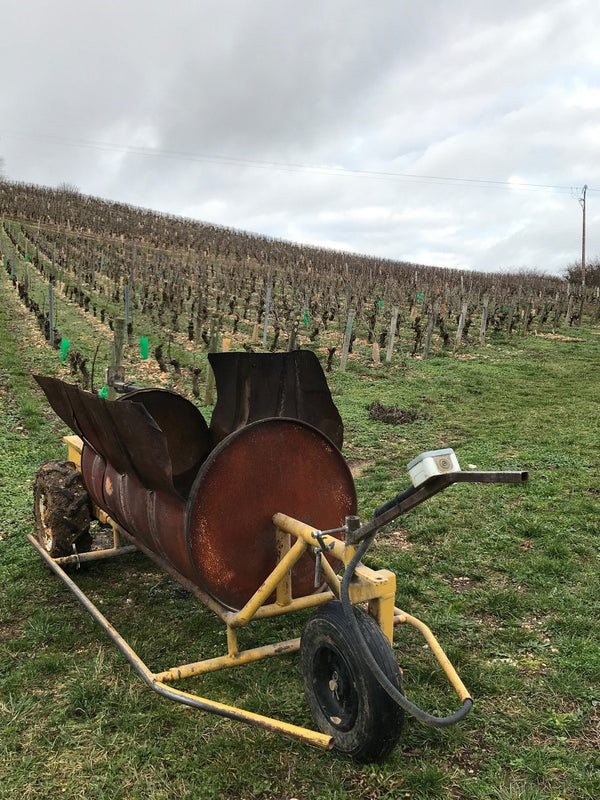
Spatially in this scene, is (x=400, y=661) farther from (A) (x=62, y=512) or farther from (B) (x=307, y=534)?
(A) (x=62, y=512)

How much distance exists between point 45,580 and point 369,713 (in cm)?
334

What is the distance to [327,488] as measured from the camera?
3641 mm

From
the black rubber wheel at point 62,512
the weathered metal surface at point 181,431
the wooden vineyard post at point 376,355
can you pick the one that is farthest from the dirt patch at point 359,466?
the wooden vineyard post at point 376,355

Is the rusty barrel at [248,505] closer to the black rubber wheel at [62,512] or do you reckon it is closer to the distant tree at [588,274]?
the black rubber wheel at [62,512]

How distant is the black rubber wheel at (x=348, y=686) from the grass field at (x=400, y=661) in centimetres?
Result: 18

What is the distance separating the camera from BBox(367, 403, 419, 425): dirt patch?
10555mm

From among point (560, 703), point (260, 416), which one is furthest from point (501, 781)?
point (260, 416)

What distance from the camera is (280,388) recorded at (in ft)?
14.1

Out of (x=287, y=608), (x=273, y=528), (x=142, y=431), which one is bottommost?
(x=287, y=608)

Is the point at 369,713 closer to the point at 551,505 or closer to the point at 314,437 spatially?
the point at 314,437

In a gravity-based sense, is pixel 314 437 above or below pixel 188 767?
above

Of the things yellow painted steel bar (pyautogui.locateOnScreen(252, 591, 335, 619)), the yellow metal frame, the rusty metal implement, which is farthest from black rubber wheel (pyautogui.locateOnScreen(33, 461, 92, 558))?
yellow painted steel bar (pyautogui.locateOnScreen(252, 591, 335, 619))

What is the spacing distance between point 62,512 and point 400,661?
2.91 metres

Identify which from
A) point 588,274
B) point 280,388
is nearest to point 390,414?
point 280,388
